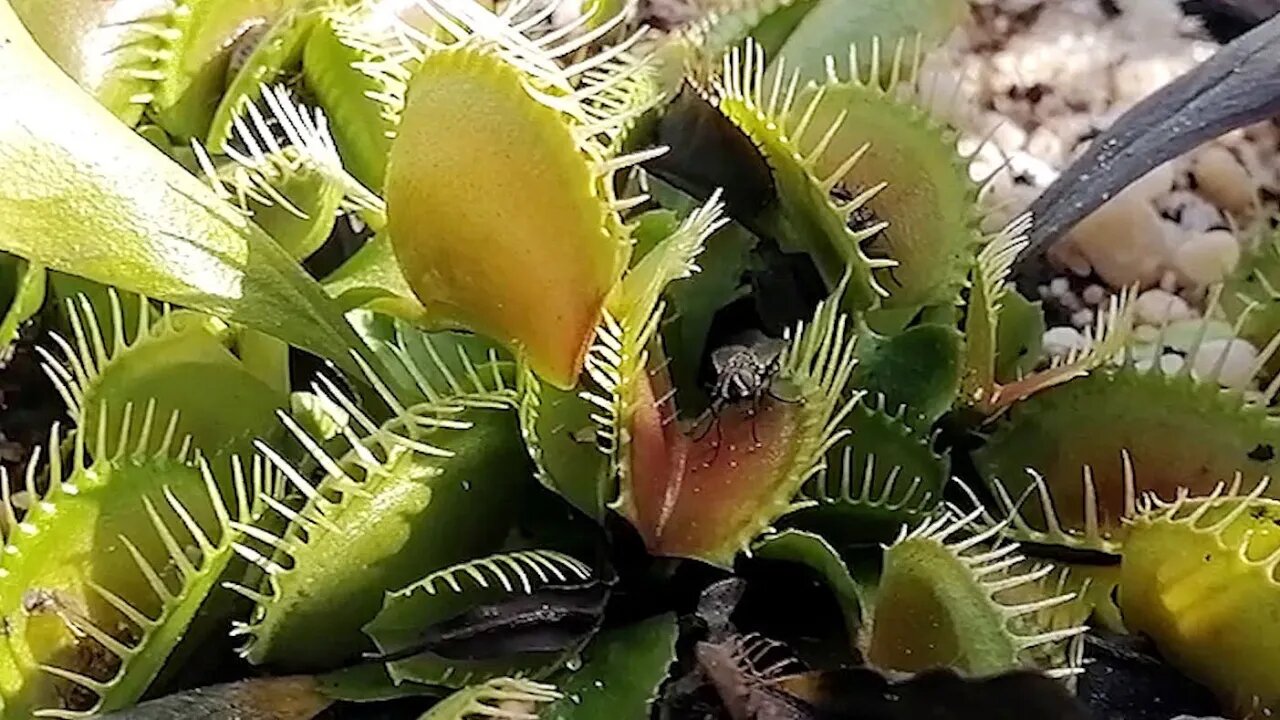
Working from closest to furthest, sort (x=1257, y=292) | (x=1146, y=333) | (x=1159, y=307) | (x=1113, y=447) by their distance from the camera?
(x=1113, y=447) < (x=1257, y=292) < (x=1146, y=333) < (x=1159, y=307)

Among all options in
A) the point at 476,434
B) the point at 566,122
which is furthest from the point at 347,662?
the point at 566,122

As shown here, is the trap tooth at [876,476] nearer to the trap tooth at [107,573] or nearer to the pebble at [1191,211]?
the trap tooth at [107,573]

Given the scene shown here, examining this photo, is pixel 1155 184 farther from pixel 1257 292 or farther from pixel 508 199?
pixel 508 199

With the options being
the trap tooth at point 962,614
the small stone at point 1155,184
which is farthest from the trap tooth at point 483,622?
the small stone at point 1155,184

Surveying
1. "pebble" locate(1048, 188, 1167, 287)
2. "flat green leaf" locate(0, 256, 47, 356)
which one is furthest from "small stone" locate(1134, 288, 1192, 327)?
"flat green leaf" locate(0, 256, 47, 356)

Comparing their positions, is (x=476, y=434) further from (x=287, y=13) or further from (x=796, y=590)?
(x=287, y=13)

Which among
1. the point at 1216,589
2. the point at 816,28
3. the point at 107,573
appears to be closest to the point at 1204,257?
the point at 816,28

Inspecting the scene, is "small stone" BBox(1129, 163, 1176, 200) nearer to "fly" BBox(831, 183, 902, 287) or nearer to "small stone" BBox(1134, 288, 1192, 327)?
"small stone" BBox(1134, 288, 1192, 327)
